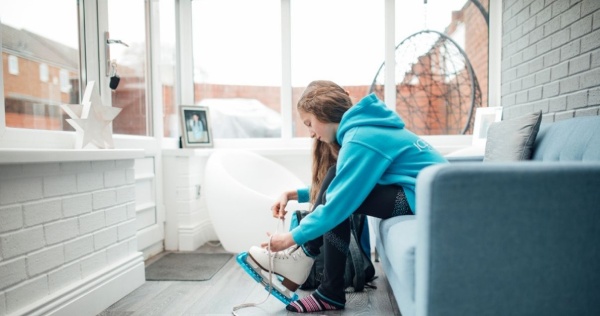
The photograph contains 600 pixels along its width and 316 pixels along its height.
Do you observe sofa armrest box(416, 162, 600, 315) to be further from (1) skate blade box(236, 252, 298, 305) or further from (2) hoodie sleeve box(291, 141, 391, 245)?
(1) skate blade box(236, 252, 298, 305)

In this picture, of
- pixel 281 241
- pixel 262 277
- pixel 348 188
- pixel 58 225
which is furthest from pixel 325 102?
pixel 58 225

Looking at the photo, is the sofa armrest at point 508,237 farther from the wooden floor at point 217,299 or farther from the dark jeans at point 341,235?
the wooden floor at point 217,299

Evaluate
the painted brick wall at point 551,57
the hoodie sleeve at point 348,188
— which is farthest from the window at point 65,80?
the painted brick wall at point 551,57

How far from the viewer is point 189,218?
8.95ft

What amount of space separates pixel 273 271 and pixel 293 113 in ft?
6.13

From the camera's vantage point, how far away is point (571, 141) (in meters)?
→ 1.38

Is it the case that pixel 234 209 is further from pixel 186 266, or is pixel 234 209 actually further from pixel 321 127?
pixel 321 127

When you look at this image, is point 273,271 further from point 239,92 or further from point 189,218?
point 239,92

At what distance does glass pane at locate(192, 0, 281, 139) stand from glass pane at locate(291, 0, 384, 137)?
0.19m

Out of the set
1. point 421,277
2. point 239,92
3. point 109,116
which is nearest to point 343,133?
point 421,277

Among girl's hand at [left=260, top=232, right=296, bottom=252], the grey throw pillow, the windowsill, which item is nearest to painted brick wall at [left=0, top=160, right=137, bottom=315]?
the windowsill

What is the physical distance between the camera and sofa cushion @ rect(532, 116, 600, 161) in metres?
1.27

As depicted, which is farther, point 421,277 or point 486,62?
point 486,62

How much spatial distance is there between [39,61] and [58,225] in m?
0.72
